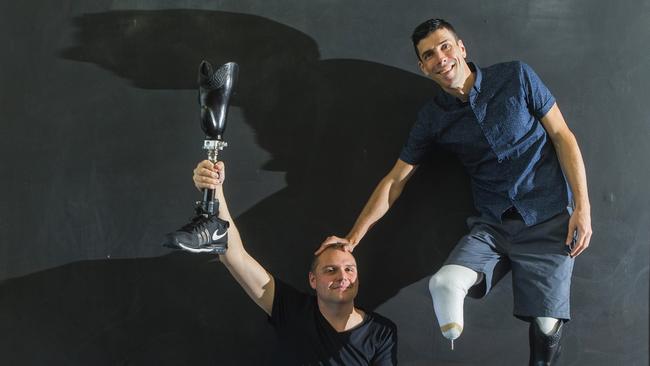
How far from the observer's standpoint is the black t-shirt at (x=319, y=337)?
209cm

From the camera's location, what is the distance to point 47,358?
95.2 inches

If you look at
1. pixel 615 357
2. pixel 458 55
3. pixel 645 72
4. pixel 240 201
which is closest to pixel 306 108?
pixel 240 201

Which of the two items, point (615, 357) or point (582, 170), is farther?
point (615, 357)

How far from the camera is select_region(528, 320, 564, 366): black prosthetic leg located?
2.01m

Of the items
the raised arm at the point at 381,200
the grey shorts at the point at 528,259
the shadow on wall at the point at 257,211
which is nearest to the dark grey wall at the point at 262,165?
the shadow on wall at the point at 257,211

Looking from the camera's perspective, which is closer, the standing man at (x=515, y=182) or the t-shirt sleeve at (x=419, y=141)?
the standing man at (x=515, y=182)

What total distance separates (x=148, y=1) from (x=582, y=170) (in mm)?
Answer: 1805

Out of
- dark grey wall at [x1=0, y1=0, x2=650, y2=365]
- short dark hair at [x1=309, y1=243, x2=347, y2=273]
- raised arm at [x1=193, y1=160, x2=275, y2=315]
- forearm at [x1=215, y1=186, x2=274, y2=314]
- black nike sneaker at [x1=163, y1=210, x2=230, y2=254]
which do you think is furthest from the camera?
dark grey wall at [x1=0, y1=0, x2=650, y2=365]

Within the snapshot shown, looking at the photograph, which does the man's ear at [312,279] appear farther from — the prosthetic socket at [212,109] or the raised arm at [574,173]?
the raised arm at [574,173]

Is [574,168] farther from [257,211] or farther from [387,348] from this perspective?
[257,211]

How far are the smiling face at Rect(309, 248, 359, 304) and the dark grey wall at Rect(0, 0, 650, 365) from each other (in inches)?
9.1

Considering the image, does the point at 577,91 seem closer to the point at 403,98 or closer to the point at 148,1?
the point at 403,98

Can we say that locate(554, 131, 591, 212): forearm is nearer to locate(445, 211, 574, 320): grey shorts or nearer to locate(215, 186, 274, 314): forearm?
locate(445, 211, 574, 320): grey shorts

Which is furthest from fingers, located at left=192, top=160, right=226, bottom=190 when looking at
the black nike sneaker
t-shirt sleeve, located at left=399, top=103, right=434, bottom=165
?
t-shirt sleeve, located at left=399, top=103, right=434, bottom=165
